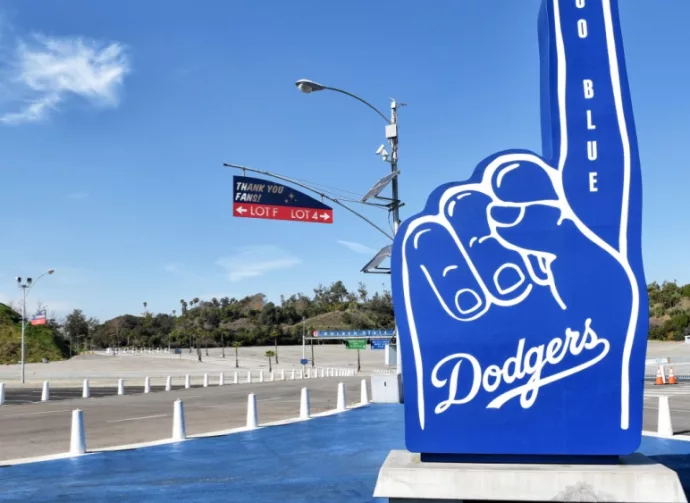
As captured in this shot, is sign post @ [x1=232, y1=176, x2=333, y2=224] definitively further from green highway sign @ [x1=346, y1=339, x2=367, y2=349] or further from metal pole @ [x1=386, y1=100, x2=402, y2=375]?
green highway sign @ [x1=346, y1=339, x2=367, y2=349]

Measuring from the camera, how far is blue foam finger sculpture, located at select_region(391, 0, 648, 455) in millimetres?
6617

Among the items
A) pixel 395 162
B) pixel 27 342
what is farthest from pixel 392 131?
pixel 27 342

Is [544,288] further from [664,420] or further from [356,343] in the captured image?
[356,343]

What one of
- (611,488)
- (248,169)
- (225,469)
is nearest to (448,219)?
(611,488)

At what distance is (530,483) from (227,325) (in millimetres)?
152851

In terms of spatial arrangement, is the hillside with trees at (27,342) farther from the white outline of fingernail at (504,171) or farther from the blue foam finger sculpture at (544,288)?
the white outline of fingernail at (504,171)

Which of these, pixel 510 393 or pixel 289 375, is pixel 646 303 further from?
pixel 289 375

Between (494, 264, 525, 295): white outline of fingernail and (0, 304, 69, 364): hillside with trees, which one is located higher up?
(494, 264, 525, 295): white outline of fingernail

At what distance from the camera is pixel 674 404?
21.9 meters

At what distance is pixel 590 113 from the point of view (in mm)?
6969

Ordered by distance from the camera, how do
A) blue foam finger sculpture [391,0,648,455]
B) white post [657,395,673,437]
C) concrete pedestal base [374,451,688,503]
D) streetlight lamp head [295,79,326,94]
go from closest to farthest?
concrete pedestal base [374,451,688,503] < blue foam finger sculpture [391,0,648,455] < white post [657,395,673,437] < streetlight lamp head [295,79,326,94]

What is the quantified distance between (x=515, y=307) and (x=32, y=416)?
2090 centimetres

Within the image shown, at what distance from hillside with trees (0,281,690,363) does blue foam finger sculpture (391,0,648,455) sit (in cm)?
8708

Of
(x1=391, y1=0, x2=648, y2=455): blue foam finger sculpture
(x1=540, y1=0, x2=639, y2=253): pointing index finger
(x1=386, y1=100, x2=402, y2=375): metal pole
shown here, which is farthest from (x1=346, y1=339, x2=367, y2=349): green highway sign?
(x1=540, y1=0, x2=639, y2=253): pointing index finger
